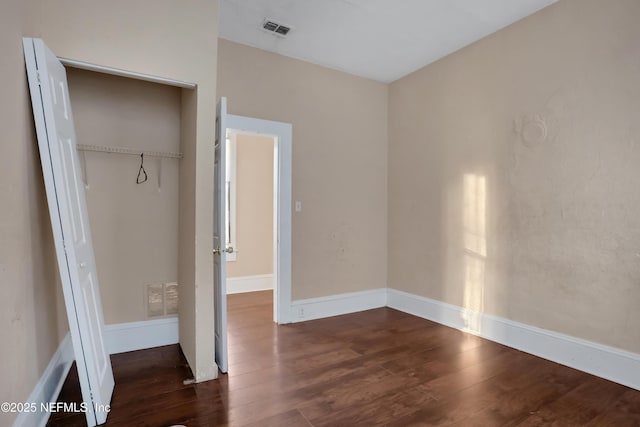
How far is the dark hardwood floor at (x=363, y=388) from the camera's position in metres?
2.05

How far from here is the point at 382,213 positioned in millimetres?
4516

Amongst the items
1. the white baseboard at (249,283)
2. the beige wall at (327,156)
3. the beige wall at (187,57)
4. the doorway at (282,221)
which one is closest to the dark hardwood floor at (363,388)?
the beige wall at (187,57)

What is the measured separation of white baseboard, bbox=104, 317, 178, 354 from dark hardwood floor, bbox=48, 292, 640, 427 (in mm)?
104

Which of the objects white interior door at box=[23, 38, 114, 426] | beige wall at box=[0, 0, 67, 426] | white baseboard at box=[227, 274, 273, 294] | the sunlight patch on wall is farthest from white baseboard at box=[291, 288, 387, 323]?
beige wall at box=[0, 0, 67, 426]

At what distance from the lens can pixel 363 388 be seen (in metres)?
2.40

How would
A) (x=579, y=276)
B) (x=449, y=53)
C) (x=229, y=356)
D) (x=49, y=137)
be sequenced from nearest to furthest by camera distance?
(x=49, y=137)
(x=579, y=276)
(x=229, y=356)
(x=449, y=53)

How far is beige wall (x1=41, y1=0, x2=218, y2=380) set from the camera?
6.95ft

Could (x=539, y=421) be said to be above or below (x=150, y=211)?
below

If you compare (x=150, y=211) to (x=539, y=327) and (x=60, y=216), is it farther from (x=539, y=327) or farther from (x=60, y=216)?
(x=539, y=327)

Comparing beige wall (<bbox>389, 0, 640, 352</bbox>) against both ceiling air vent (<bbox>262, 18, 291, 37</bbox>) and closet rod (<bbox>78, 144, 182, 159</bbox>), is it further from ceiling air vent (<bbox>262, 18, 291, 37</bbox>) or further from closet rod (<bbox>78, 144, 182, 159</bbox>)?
closet rod (<bbox>78, 144, 182, 159</bbox>)

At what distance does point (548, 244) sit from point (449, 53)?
7.24 ft

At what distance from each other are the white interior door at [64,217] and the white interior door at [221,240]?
0.78 meters

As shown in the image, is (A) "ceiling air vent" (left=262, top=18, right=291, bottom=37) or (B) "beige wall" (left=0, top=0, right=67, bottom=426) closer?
(B) "beige wall" (left=0, top=0, right=67, bottom=426)

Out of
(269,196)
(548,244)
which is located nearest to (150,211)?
(269,196)
